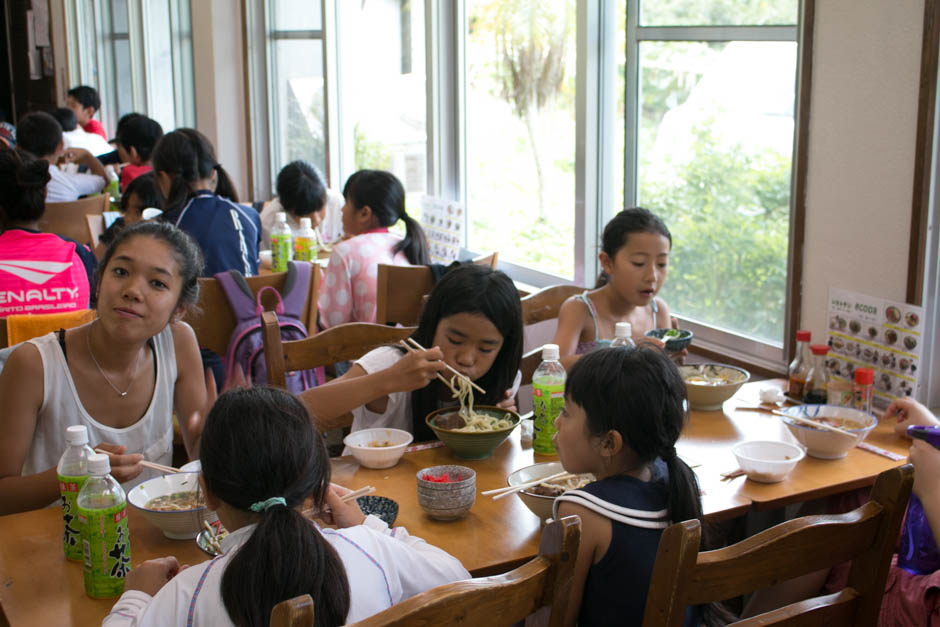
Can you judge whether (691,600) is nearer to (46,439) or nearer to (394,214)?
(46,439)

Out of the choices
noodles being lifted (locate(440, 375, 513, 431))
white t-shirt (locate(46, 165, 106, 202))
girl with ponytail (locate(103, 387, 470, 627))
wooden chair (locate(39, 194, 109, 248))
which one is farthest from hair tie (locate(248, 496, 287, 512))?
white t-shirt (locate(46, 165, 106, 202))

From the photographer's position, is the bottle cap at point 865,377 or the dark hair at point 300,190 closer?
the bottle cap at point 865,377

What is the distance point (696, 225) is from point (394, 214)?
1.20 metres

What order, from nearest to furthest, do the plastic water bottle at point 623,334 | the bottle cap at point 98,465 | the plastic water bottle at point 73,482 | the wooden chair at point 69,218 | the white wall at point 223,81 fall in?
the bottle cap at point 98,465, the plastic water bottle at point 73,482, the plastic water bottle at point 623,334, the wooden chair at point 69,218, the white wall at point 223,81

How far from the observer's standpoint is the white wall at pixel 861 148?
224 centimetres

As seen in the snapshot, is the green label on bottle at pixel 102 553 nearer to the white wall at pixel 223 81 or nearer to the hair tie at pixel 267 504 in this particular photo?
the hair tie at pixel 267 504

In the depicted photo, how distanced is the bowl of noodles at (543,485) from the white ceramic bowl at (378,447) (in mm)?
248

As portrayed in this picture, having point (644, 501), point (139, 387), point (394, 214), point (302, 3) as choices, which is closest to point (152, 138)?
point (302, 3)

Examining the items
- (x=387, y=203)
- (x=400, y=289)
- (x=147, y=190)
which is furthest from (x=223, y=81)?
(x=400, y=289)

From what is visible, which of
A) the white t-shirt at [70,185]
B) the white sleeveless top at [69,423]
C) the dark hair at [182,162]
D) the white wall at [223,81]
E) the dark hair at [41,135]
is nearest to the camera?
the white sleeveless top at [69,423]

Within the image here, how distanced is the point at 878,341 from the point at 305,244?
8.14 ft

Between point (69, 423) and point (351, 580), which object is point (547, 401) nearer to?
point (351, 580)

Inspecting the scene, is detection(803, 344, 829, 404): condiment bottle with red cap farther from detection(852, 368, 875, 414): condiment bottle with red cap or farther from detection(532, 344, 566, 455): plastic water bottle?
detection(532, 344, 566, 455): plastic water bottle

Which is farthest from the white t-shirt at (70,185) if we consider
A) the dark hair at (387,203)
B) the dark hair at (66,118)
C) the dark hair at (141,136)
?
the dark hair at (387,203)
